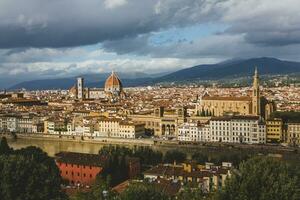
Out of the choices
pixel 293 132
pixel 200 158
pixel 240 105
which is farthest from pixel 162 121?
pixel 200 158

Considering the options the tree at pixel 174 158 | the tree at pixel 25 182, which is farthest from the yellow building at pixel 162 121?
the tree at pixel 25 182

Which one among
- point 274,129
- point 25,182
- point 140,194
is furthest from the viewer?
point 274,129

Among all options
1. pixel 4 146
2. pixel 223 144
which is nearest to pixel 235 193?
pixel 4 146

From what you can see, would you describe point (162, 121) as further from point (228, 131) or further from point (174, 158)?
point (174, 158)

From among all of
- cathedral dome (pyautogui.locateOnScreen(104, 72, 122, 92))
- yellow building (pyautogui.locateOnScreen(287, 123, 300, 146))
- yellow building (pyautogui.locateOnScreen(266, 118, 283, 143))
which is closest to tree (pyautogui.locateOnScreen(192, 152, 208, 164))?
yellow building (pyautogui.locateOnScreen(266, 118, 283, 143))

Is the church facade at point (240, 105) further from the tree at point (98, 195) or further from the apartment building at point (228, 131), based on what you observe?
the tree at point (98, 195)

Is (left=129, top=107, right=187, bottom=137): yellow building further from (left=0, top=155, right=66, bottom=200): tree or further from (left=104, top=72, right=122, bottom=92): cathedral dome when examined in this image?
(left=104, top=72, right=122, bottom=92): cathedral dome
